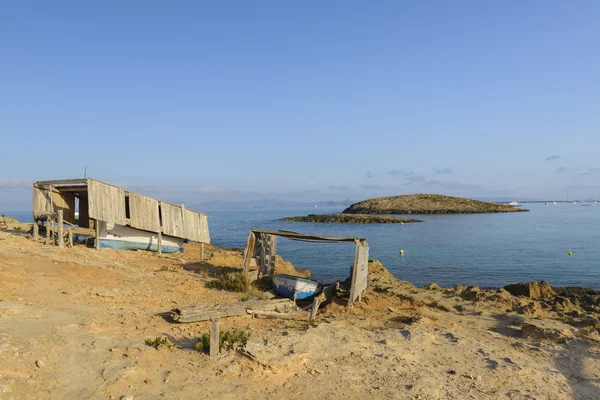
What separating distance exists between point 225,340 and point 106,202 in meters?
14.5

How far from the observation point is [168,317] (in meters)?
11.9

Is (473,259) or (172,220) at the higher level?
(172,220)

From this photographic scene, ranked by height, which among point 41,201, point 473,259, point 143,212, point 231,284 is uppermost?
point 41,201

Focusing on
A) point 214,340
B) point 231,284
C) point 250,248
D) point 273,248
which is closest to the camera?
point 214,340

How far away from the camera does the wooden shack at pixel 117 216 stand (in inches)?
830

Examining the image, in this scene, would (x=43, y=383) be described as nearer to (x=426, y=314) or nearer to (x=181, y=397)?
(x=181, y=397)

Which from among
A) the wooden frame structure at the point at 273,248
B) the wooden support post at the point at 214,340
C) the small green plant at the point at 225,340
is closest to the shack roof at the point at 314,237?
the wooden frame structure at the point at 273,248

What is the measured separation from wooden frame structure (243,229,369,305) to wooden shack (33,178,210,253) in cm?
714

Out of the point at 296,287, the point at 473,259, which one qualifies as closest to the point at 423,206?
the point at 473,259

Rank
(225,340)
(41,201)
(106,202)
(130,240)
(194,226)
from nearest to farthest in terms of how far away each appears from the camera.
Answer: (225,340)
(106,202)
(41,201)
(130,240)
(194,226)

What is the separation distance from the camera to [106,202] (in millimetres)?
21141

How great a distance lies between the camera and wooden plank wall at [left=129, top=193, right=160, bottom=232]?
2236cm

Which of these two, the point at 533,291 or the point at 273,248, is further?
the point at 533,291

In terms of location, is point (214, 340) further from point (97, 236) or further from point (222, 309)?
point (97, 236)
